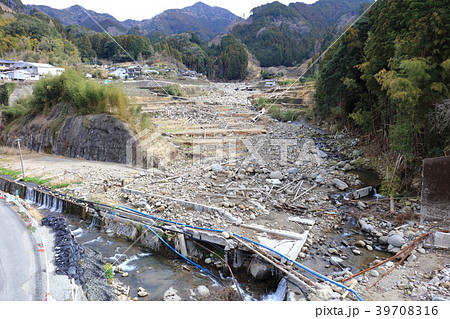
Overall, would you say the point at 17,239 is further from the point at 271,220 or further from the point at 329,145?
the point at 329,145

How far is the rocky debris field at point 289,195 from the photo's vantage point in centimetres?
586

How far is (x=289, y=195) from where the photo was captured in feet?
31.4

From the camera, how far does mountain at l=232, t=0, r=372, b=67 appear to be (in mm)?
77375

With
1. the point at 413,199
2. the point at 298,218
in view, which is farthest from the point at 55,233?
the point at 413,199

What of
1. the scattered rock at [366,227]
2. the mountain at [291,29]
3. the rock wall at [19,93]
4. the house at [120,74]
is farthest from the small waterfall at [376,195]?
the mountain at [291,29]

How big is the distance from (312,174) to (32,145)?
1654 centimetres

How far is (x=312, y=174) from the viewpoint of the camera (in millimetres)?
11195

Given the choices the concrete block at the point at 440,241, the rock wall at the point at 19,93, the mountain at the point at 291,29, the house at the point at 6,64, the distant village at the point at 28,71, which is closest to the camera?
the concrete block at the point at 440,241

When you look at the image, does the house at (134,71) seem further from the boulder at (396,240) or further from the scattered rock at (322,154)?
the boulder at (396,240)

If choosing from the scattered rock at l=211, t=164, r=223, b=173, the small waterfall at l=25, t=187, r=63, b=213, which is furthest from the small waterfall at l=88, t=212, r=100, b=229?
the scattered rock at l=211, t=164, r=223, b=173

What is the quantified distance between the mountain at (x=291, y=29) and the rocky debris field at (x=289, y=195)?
165 feet

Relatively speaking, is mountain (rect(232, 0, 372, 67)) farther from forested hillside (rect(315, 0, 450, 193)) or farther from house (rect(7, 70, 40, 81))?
forested hillside (rect(315, 0, 450, 193))

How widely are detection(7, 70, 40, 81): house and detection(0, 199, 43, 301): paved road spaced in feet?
90.2

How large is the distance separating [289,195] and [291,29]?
344ft
